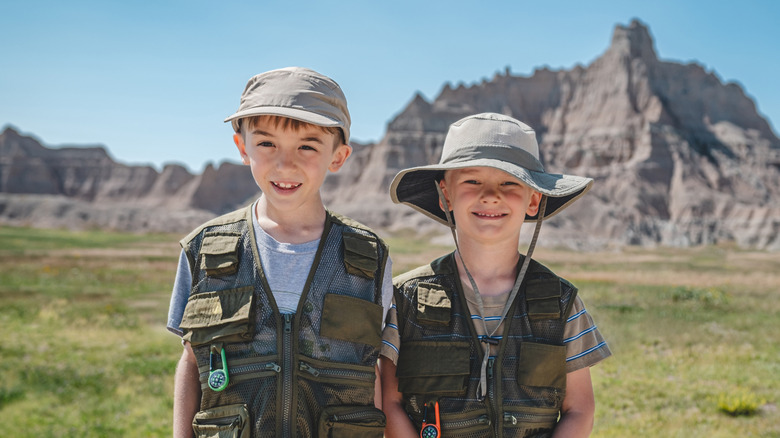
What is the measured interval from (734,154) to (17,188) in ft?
500

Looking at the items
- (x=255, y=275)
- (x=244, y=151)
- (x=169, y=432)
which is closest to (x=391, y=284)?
(x=255, y=275)

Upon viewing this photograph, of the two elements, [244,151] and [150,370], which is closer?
[244,151]

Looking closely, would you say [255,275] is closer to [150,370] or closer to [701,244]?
[150,370]

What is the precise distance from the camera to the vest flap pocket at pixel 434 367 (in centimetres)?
265

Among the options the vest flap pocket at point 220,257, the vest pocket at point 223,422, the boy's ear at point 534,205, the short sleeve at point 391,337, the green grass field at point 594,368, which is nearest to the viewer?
the vest pocket at point 223,422

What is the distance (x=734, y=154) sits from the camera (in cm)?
10269

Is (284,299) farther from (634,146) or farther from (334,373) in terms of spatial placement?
(634,146)

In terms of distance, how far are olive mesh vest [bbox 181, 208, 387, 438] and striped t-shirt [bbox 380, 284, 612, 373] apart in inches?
5.8

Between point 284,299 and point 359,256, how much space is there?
411mm

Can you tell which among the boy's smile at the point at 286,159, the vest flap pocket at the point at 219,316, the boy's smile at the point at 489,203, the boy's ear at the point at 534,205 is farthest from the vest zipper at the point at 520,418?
the boy's smile at the point at 286,159

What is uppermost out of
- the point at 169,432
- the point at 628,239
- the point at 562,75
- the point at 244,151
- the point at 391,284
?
the point at 562,75

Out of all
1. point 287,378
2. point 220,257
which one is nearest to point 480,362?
point 287,378

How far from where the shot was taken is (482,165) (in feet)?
8.89

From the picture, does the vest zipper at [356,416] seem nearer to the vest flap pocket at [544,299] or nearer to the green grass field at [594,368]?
the vest flap pocket at [544,299]
